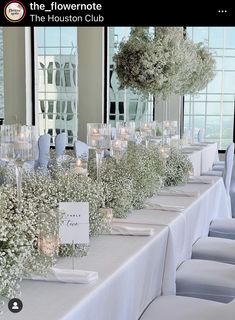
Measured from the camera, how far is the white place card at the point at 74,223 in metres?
1.88

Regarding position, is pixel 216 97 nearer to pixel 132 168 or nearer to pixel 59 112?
pixel 59 112

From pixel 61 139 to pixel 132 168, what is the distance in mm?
4575

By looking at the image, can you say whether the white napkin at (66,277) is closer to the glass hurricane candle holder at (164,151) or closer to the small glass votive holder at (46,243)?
the small glass votive holder at (46,243)

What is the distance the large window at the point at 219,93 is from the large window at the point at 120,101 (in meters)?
0.89

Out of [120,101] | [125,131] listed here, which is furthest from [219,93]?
[125,131]

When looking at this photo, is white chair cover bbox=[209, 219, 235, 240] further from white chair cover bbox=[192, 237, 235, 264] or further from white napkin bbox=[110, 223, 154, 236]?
white napkin bbox=[110, 223, 154, 236]

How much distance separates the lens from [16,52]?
33.7 feet

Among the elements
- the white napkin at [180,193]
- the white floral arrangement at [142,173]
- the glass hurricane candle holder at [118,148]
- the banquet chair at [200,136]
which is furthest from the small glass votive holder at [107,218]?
the banquet chair at [200,136]

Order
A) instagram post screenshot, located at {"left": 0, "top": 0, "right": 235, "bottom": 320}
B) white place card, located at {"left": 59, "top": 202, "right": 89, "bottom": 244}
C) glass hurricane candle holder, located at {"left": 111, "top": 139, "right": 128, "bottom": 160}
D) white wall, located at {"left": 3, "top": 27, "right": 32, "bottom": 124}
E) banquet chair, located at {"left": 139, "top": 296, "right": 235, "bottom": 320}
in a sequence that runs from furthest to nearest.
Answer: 1. white wall, located at {"left": 3, "top": 27, "right": 32, "bottom": 124}
2. glass hurricane candle holder, located at {"left": 111, "top": 139, "right": 128, "bottom": 160}
3. banquet chair, located at {"left": 139, "top": 296, "right": 235, "bottom": 320}
4. white place card, located at {"left": 59, "top": 202, "right": 89, "bottom": 244}
5. instagram post screenshot, located at {"left": 0, "top": 0, "right": 235, "bottom": 320}

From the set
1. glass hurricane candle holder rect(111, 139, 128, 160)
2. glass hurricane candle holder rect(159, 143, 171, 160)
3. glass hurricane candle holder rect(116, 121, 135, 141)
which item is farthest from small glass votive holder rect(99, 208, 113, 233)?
glass hurricane candle holder rect(116, 121, 135, 141)

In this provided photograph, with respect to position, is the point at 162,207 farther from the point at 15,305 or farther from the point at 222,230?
the point at 15,305

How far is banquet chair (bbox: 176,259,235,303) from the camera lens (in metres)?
A: 2.71

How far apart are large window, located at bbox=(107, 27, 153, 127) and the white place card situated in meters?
8.54
